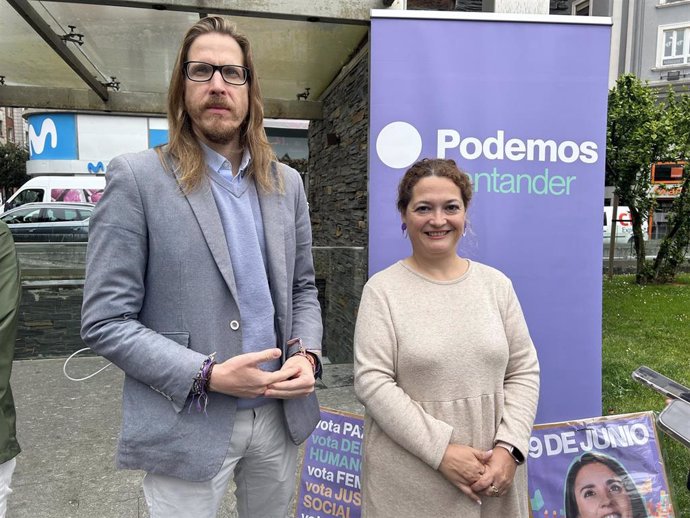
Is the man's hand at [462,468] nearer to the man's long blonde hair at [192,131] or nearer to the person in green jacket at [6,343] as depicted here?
the man's long blonde hair at [192,131]

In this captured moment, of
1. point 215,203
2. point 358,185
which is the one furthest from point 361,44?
point 215,203

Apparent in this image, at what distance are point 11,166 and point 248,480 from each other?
116 feet

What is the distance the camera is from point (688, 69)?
24953 mm

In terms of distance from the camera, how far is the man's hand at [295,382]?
1496 mm

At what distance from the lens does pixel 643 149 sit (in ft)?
33.4

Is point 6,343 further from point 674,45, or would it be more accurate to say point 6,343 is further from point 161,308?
point 674,45

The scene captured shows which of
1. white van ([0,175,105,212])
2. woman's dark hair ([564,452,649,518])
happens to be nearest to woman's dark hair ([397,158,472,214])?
woman's dark hair ([564,452,649,518])

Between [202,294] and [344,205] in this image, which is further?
[344,205]

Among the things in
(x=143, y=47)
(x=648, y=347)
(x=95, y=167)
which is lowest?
(x=648, y=347)

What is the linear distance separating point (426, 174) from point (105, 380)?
4.17 meters

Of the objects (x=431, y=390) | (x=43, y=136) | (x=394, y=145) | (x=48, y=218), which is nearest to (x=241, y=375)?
(x=431, y=390)

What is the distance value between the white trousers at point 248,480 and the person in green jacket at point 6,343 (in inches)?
24.2

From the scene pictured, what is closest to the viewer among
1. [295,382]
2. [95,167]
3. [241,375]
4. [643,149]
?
[241,375]

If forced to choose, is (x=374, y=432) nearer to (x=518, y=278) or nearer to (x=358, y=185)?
(x=518, y=278)
